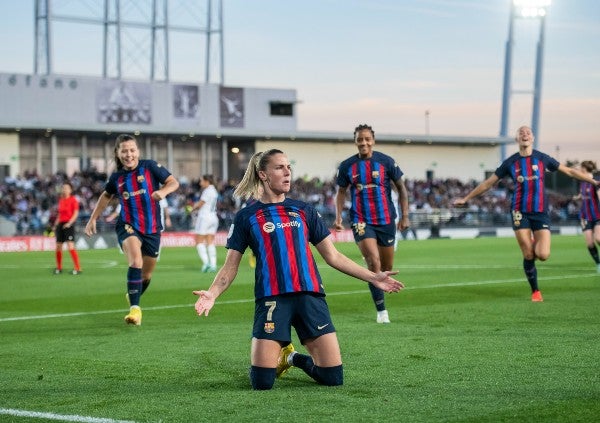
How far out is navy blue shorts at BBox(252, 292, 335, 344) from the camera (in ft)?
26.8

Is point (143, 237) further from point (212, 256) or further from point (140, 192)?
point (212, 256)

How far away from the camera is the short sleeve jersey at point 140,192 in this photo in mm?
13688

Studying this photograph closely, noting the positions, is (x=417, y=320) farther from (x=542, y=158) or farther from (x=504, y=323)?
(x=542, y=158)

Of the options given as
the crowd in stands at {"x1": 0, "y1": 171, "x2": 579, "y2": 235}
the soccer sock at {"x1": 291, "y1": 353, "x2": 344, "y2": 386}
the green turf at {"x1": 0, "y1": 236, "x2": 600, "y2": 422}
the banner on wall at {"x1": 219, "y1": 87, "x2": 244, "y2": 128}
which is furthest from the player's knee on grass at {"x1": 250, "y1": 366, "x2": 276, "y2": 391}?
the banner on wall at {"x1": 219, "y1": 87, "x2": 244, "y2": 128}

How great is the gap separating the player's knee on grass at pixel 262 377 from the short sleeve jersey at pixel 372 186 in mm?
5811

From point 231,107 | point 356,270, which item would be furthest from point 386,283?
point 231,107

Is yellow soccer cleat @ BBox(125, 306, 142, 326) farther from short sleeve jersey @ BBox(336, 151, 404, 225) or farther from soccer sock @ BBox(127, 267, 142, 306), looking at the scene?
short sleeve jersey @ BBox(336, 151, 404, 225)

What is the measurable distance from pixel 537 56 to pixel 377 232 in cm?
6296

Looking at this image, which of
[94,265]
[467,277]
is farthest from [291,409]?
[94,265]

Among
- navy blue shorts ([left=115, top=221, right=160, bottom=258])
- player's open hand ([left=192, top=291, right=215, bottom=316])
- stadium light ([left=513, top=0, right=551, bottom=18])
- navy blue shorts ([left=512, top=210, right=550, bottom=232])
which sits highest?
stadium light ([left=513, top=0, right=551, bottom=18])

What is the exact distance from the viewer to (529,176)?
15.5m

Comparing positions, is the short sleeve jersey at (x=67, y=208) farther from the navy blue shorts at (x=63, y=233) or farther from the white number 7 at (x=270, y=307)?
the white number 7 at (x=270, y=307)

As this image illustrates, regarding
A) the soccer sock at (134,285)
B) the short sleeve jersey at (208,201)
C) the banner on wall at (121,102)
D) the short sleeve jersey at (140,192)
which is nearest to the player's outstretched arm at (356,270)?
the soccer sock at (134,285)

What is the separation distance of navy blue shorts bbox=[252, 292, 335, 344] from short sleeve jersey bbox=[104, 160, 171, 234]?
5663 mm
